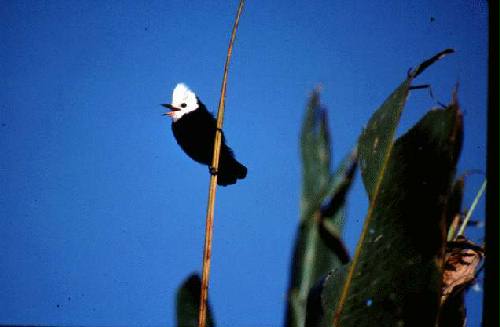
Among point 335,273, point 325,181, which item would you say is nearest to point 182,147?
point 325,181

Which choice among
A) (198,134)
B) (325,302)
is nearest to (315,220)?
(325,302)

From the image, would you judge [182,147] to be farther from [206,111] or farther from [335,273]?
[335,273]

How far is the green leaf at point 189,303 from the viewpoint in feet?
1.85

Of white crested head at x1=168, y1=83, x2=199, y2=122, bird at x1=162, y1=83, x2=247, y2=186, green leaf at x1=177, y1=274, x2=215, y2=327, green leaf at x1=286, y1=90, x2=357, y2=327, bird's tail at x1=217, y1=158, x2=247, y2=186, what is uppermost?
white crested head at x1=168, y1=83, x2=199, y2=122

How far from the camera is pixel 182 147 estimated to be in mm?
1630

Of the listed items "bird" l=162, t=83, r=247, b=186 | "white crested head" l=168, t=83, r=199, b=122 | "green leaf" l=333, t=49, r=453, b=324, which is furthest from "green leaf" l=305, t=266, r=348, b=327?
"white crested head" l=168, t=83, r=199, b=122

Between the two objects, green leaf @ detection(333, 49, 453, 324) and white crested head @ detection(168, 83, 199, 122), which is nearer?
green leaf @ detection(333, 49, 453, 324)

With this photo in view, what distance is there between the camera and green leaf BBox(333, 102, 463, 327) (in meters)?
0.34

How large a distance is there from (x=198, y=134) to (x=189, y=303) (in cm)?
104

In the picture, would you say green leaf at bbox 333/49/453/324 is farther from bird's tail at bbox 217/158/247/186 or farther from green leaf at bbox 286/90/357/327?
bird's tail at bbox 217/158/247/186

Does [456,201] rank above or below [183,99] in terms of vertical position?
below

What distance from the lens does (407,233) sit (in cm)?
36

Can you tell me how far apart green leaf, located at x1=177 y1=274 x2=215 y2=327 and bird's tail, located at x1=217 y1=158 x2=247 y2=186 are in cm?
87

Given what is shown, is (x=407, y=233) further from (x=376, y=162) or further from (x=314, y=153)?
(x=314, y=153)
